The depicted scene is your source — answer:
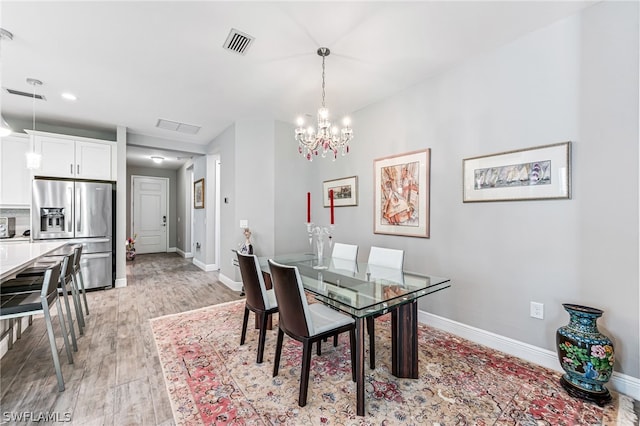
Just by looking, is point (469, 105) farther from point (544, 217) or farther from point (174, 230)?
point (174, 230)

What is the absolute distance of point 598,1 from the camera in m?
1.92

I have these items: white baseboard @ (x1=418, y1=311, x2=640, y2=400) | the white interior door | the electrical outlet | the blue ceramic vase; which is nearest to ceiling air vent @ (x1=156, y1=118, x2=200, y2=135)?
the white interior door

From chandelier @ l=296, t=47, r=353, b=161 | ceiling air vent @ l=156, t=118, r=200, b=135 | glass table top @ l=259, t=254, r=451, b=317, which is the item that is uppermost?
ceiling air vent @ l=156, t=118, r=200, b=135

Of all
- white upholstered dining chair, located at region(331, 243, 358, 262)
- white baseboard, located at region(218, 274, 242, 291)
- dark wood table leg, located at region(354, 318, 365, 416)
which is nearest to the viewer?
dark wood table leg, located at region(354, 318, 365, 416)

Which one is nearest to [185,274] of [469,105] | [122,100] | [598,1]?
Result: [122,100]

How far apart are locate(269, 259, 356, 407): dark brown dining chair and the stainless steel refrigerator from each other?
383 cm

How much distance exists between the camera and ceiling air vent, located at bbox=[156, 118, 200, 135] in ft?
14.2

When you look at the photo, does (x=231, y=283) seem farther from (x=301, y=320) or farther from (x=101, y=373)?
(x=301, y=320)

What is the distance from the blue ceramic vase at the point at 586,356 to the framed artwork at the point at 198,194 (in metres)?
6.06

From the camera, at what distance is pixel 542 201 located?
2193 mm

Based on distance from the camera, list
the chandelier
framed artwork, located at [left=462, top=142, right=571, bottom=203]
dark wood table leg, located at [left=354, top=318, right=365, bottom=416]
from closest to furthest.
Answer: dark wood table leg, located at [left=354, top=318, right=365, bottom=416]
framed artwork, located at [left=462, top=142, right=571, bottom=203]
the chandelier

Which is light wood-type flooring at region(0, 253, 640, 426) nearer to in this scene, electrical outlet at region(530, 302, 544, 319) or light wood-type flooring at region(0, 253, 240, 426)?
light wood-type flooring at region(0, 253, 240, 426)

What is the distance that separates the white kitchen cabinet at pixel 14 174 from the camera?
3.87 m

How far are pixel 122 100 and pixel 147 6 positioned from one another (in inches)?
81.0
